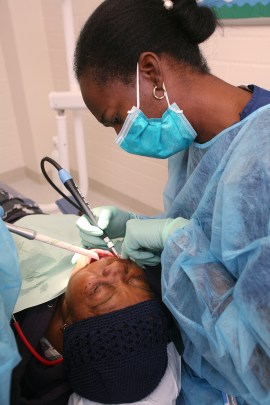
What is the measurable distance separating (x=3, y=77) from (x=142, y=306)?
7.76 feet

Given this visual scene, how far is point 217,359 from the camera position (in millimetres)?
790

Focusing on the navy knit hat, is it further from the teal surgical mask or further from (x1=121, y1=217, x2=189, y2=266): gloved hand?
the teal surgical mask

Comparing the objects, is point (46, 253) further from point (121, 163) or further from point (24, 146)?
point (24, 146)

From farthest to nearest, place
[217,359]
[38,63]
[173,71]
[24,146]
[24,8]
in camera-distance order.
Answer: [24,146] → [38,63] → [24,8] → [173,71] → [217,359]

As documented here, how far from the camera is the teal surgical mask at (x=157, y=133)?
0.93m

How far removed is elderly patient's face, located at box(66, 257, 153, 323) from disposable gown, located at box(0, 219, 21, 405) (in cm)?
21

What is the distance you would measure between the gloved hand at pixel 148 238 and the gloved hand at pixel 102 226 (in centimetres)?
10

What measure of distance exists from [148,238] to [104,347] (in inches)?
13.1

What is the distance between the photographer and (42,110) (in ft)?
8.93

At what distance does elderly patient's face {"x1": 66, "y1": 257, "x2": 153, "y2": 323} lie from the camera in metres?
0.93

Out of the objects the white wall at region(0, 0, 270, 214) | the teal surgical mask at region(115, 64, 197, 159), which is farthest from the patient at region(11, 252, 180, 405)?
the white wall at region(0, 0, 270, 214)

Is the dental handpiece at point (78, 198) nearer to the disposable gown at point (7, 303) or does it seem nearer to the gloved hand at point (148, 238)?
the gloved hand at point (148, 238)

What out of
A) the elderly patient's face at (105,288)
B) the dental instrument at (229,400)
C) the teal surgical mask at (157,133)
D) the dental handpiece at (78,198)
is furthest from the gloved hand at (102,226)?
the dental instrument at (229,400)

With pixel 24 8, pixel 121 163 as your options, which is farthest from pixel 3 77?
pixel 121 163
